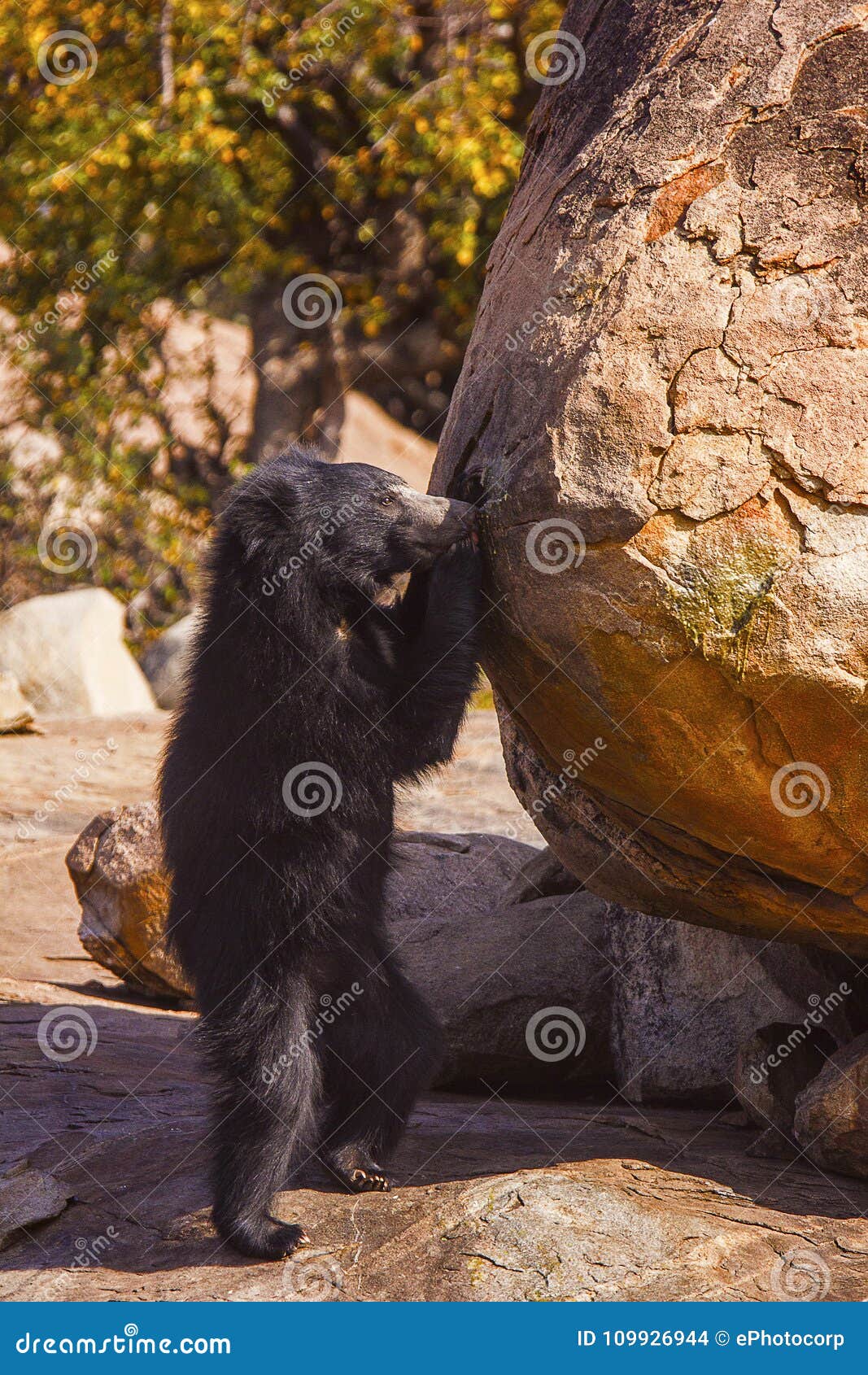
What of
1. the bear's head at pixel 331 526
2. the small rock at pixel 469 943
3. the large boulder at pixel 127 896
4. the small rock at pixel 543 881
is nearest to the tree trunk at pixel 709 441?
the bear's head at pixel 331 526

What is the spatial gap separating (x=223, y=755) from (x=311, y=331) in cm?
1191

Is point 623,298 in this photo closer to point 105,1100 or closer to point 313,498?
point 313,498

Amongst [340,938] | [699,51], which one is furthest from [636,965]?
[699,51]

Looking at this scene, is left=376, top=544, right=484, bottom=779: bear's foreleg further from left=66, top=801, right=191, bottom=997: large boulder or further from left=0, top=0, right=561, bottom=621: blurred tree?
left=0, top=0, right=561, bottom=621: blurred tree

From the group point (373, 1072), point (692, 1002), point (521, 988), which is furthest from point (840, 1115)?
point (521, 988)

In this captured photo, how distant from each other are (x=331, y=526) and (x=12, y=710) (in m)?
7.87

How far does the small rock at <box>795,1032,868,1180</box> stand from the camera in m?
3.94

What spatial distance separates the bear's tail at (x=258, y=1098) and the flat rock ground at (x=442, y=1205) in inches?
5.4

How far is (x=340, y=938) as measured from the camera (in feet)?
13.3

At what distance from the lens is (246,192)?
13320 mm

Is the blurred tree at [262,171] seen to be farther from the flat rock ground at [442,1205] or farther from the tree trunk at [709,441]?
the tree trunk at [709,441]

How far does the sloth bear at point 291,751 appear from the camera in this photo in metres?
3.74

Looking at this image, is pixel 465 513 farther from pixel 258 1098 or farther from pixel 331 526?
pixel 258 1098

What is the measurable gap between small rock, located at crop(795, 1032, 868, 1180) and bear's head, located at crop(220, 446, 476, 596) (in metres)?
1.87
